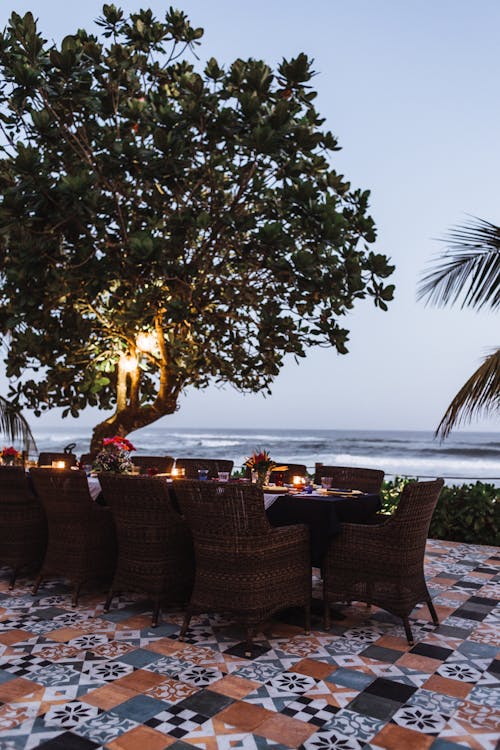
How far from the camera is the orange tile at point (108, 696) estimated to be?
254 centimetres

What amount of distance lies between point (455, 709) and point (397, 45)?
9970 millimetres

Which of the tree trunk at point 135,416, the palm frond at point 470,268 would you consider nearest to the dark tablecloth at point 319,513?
the palm frond at point 470,268

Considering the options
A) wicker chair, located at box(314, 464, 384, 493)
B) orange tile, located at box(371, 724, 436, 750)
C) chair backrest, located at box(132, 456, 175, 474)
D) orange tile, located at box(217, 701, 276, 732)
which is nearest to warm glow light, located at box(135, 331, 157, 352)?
Answer: chair backrest, located at box(132, 456, 175, 474)

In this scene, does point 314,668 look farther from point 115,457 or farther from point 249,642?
point 115,457

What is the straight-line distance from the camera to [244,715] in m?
2.45

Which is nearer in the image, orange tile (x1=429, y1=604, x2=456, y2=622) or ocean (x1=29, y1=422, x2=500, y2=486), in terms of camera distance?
orange tile (x1=429, y1=604, x2=456, y2=622)

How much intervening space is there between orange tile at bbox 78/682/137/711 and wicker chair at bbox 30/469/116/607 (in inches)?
52.8

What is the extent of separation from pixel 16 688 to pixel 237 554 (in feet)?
3.80

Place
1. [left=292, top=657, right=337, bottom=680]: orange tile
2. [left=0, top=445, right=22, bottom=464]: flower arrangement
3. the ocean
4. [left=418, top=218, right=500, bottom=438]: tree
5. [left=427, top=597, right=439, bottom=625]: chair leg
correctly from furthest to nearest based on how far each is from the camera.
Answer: the ocean < [left=0, top=445, right=22, bottom=464]: flower arrangement < [left=418, top=218, right=500, bottom=438]: tree < [left=427, top=597, right=439, bottom=625]: chair leg < [left=292, top=657, right=337, bottom=680]: orange tile

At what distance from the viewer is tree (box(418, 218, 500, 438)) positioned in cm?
484

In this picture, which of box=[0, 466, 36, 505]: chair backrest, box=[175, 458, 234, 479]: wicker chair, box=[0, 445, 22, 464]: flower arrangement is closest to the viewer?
box=[0, 466, 36, 505]: chair backrest

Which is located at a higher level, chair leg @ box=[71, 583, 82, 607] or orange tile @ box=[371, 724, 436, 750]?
chair leg @ box=[71, 583, 82, 607]

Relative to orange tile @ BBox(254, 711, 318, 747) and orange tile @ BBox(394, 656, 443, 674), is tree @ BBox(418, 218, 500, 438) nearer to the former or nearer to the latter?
orange tile @ BBox(394, 656, 443, 674)

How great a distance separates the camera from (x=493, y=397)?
4832mm
